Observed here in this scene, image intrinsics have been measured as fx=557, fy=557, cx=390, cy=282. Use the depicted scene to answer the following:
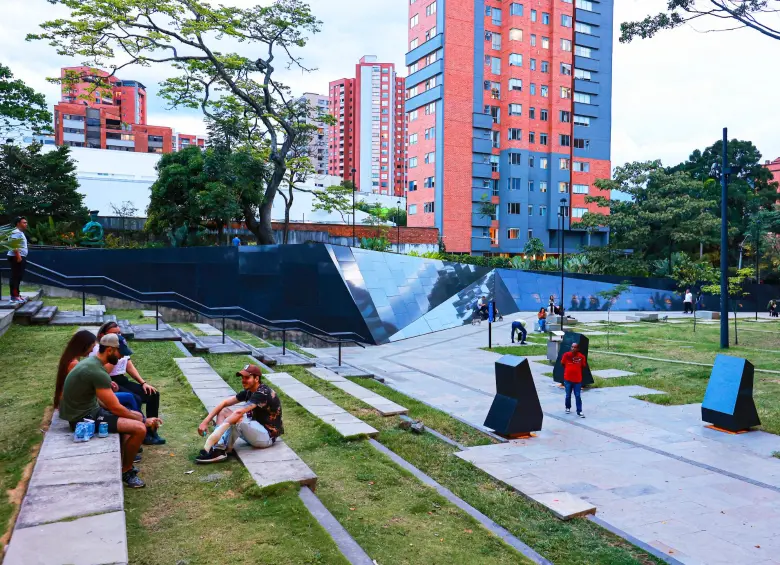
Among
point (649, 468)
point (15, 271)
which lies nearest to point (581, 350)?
point (649, 468)

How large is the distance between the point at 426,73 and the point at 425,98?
248 cm

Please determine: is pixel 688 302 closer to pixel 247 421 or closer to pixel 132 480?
pixel 247 421

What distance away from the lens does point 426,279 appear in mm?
26391

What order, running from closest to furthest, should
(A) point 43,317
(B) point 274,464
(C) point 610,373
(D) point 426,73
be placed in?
(B) point 274,464, (A) point 43,317, (C) point 610,373, (D) point 426,73

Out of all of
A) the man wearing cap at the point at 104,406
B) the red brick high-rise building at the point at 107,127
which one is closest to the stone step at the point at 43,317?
the man wearing cap at the point at 104,406

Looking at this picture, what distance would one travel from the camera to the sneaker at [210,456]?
6309mm

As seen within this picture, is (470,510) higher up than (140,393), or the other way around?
(140,393)

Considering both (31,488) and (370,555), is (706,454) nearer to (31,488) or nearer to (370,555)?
(370,555)

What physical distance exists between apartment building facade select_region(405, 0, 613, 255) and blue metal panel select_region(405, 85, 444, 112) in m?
0.14

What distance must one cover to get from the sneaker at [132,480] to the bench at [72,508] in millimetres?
269

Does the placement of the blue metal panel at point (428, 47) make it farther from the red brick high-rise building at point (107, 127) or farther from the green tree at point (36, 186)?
the red brick high-rise building at point (107, 127)

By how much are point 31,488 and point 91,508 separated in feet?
2.45

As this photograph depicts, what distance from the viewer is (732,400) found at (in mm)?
10086

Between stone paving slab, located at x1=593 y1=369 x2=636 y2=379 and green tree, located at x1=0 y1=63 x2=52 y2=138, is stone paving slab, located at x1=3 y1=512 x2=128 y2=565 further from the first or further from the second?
green tree, located at x1=0 y1=63 x2=52 y2=138
